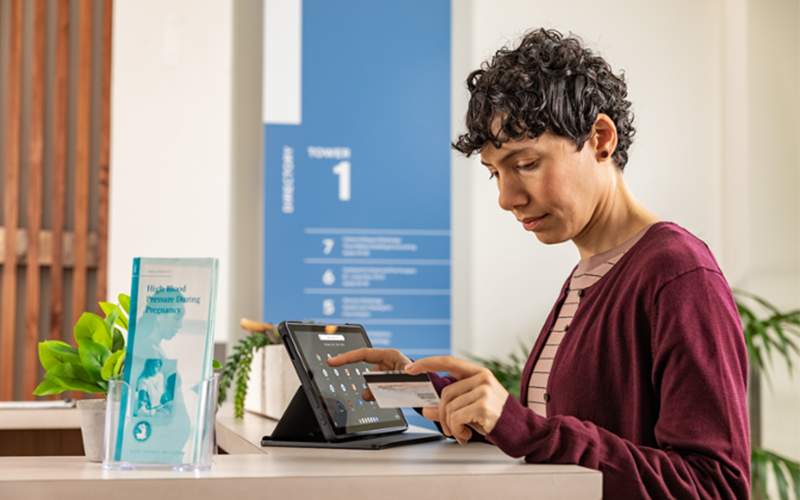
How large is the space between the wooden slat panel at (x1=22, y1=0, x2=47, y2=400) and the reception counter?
2953 millimetres

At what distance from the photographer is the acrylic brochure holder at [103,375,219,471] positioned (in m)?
0.80

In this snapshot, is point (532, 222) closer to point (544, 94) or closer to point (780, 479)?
point (544, 94)

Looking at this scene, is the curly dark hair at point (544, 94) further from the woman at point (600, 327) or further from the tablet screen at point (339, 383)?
the tablet screen at point (339, 383)

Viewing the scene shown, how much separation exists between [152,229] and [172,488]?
102 inches

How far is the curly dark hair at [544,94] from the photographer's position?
1140 millimetres

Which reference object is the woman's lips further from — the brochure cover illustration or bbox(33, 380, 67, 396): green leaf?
bbox(33, 380, 67, 396): green leaf

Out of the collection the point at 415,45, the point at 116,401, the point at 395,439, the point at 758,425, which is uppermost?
the point at 415,45

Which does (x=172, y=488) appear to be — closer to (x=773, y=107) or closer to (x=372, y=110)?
(x=372, y=110)

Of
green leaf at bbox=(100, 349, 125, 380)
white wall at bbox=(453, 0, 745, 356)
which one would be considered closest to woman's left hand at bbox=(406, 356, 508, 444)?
green leaf at bbox=(100, 349, 125, 380)

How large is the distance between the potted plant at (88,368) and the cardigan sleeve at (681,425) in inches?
18.2

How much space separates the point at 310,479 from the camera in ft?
2.50

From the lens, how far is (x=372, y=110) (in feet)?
10.6

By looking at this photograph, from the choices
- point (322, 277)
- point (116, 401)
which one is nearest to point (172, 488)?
point (116, 401)

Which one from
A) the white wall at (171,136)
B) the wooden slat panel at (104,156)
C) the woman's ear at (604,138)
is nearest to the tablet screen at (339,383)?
the woman's ear at (604,138)
